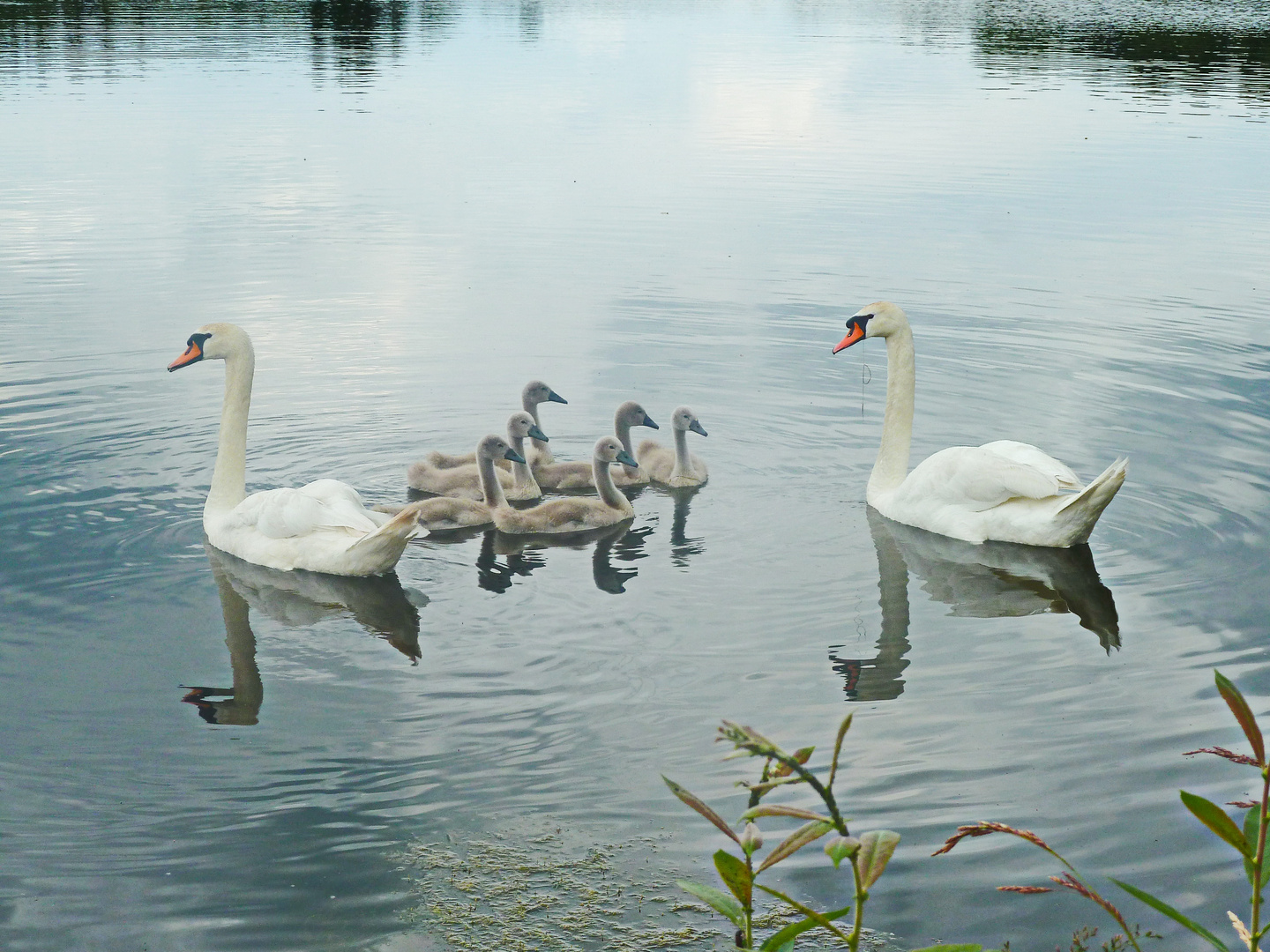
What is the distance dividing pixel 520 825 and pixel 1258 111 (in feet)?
Answer: 96.3

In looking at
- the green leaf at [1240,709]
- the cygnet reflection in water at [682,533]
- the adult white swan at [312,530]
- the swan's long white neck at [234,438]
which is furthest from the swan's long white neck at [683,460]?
the green leaf at [1240,709]

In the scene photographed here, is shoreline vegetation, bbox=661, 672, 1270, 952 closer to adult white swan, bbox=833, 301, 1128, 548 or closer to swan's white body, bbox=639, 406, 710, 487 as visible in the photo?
adult white swan, bbox=833, 301, 1128, 548

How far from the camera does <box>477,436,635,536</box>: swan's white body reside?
30.4 feet

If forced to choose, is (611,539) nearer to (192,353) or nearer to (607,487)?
(607,487)

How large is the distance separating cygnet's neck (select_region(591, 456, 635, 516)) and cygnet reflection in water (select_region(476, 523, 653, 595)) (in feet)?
0.55

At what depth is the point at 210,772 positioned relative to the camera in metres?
5.73

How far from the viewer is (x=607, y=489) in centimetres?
965

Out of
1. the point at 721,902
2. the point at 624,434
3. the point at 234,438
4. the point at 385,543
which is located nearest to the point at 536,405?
the point at 624,434

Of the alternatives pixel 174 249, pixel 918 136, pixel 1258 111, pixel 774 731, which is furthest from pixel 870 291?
pixel 1258 111

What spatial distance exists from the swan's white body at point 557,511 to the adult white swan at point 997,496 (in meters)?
1.79

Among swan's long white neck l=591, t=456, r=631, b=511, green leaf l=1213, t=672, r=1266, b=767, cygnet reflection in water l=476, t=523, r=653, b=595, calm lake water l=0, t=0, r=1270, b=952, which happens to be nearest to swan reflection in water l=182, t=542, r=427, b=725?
calm lake water l=0, t=0, r=1270, b=952

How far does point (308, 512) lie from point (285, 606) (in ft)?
2.06

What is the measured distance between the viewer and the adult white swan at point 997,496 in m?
8.47

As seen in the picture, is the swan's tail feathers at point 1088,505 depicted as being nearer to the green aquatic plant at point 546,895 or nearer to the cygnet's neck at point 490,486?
the cygnet's neck at point 490,486
